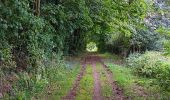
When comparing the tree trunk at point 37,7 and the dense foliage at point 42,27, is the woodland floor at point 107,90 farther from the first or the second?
the tree trunk at point 37,7

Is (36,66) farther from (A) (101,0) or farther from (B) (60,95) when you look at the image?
(A) (101,0)

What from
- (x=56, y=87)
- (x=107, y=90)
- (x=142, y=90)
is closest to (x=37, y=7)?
(x=56, y=87)

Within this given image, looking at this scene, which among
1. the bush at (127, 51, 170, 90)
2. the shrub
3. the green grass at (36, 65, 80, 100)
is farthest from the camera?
the shrub

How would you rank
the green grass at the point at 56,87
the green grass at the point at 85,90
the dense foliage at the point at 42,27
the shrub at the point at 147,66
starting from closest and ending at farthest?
1. the dense foliage at the point at 42,27
2. the green grass at the point at 56,87
3. the green grass at the point at 85,90
4. the shrub at the point at 147,66

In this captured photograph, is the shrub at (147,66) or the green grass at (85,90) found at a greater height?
the shrub at (147,66)

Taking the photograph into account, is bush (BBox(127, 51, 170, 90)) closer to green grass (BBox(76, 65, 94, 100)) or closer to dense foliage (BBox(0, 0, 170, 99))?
dense foliage (BBox(0, 0, 170, 99))

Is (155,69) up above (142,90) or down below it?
above

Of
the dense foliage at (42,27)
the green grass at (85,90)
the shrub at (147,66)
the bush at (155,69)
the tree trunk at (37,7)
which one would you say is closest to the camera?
the dense foliage at (42,27)

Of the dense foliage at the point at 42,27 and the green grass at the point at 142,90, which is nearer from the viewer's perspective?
the dense foliage at the point at 42,27

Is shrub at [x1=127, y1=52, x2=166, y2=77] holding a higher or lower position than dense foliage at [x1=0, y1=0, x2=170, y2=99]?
lower

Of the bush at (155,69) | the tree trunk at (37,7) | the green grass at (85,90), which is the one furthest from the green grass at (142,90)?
the tree trunk at (37,7)

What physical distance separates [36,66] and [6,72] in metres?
3.04

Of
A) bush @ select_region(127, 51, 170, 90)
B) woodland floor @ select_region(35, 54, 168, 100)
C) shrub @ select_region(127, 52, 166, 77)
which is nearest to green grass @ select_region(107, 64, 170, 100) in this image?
woodland floor @ select_region(35, 54, 168, 100)

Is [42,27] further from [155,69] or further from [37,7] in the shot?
[155,69]
